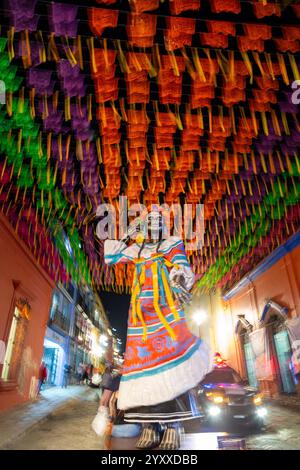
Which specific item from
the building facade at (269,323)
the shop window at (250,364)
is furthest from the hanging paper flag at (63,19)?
the shop window at (250,364)

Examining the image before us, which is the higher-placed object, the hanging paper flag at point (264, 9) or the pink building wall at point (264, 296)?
the hanging paper flag at point (264, 9)

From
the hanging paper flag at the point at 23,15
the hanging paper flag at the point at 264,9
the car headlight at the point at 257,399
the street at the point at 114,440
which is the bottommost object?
the street at the point at 114,440

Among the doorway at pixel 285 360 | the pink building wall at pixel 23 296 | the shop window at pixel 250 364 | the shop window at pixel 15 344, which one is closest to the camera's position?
the pink building wall at pixel 23 296

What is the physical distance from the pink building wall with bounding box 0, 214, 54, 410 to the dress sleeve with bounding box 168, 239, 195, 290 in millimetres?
4570

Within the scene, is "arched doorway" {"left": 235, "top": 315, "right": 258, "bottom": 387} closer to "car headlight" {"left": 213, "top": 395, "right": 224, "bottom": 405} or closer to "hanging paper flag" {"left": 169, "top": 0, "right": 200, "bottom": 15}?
"car headlight" {"left": 213, "top": 395, "right": 224, "bottom": 405}

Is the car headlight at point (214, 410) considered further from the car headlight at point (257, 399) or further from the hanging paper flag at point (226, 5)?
the hanging paper flag at point (226, 5)

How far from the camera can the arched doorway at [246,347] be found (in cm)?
1324

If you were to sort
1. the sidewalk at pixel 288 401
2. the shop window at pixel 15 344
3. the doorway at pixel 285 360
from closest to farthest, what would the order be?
the shop window at pixel 15 344 < the sidewalk at pixel 288 401 < the doorway at pixel 285 360

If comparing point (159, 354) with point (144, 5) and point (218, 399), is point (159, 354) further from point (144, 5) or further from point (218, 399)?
point (144, 5)

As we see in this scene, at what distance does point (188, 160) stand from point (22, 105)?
10.6 feet

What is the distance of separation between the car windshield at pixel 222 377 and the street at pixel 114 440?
3.63 feet

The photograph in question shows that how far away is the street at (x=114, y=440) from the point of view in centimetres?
414

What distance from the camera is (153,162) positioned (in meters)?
6.48

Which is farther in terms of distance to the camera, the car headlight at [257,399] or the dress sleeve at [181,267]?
the car headlight at [257,399]
